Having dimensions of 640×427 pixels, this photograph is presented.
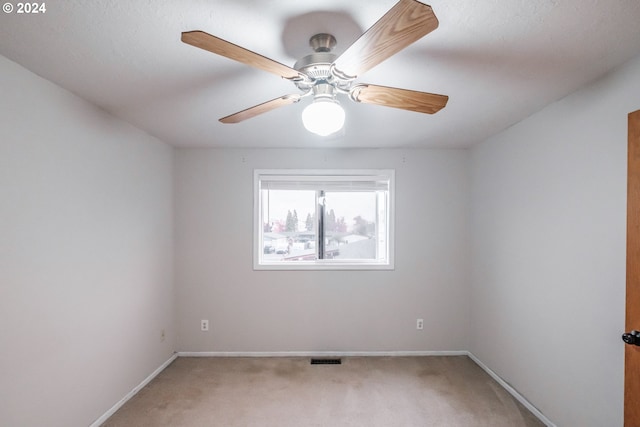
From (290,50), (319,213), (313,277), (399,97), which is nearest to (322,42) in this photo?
(290,50)

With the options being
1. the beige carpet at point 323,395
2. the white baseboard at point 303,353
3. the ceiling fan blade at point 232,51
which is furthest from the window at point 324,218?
the ceiling fan blade at point 232,51

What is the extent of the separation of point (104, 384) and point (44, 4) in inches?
95.1

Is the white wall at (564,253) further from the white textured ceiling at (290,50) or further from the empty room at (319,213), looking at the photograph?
the white textured ceiling at (290,50)

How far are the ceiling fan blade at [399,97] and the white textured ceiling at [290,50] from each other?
0.21 metres

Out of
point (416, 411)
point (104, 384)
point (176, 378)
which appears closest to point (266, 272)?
point (176, 378)

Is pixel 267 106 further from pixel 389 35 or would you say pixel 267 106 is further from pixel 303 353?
pixel 303 353

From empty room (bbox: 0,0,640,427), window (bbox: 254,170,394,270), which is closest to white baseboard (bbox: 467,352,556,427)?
empty room (bbox: 0,0,640,427)

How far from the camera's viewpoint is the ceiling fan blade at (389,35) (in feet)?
2.92

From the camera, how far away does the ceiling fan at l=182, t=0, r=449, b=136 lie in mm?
951

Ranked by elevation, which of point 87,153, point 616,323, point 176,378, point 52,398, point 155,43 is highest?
point 155,43

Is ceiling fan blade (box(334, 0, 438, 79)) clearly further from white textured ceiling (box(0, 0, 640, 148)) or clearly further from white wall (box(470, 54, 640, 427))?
white wall (box(470, 54, 640, 427))

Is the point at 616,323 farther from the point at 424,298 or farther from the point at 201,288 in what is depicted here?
the point at 201,288

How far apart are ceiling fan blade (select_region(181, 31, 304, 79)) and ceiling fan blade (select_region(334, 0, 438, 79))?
227 mm

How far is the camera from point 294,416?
2355 millimetres
